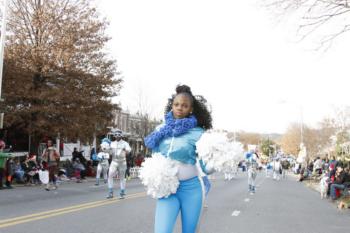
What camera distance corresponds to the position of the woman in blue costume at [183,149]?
198 inches

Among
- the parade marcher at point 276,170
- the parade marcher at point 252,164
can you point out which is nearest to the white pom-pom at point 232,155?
the parade marcher at point 252,164

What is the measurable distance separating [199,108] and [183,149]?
0.58 meters

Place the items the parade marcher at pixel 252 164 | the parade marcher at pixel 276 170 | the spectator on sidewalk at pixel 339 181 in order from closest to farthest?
the spectator on sidewalk at pixel 339 181 → the parade marcher at pixel 252 164 → the parade marcher at pixel 276 170

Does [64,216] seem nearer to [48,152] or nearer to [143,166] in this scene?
[143,166]

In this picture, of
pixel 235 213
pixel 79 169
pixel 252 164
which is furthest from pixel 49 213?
pixel 79 169

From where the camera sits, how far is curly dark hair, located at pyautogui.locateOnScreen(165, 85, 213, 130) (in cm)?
547

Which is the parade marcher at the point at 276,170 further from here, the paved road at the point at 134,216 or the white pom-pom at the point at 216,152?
the white pom-pom at the point at 216,152

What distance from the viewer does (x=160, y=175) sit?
5152mm

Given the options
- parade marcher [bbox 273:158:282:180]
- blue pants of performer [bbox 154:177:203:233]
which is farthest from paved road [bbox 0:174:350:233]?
parade marcher [bbox 273:158:282:180]

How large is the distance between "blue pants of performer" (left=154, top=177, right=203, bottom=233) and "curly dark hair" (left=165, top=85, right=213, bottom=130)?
0.75 metres

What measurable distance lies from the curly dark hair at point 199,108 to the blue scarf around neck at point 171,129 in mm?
143

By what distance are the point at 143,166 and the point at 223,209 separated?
8876 mm

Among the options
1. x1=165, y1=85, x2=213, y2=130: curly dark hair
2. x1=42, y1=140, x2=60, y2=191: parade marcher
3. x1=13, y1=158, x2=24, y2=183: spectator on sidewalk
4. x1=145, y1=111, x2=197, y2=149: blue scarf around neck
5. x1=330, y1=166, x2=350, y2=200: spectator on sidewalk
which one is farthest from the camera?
x1=13, y1=158, x2=24, y2=183: spectator on sidewalk

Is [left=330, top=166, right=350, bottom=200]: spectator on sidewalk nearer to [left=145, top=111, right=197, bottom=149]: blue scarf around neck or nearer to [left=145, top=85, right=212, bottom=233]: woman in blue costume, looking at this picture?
[left=145, top=85, right=212, bottom=233]: woman in blue costume
